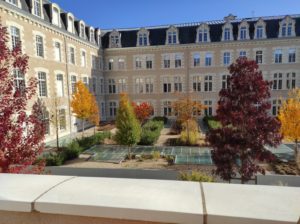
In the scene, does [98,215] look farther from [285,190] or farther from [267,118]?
[267,118]

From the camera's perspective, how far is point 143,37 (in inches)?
1200

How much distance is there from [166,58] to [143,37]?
4.18 m

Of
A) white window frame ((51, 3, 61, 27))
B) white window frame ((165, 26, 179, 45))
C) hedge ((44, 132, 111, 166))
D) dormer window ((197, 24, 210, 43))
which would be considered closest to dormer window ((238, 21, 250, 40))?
dormer window ((197, 24, 210, 43))

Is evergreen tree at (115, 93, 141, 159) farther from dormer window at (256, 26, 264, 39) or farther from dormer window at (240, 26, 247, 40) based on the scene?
dormer window at (256, 26, 264, 39)

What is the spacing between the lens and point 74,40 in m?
24.2

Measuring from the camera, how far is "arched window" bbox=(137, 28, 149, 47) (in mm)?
30297

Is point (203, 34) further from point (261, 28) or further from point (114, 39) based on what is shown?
point (114, 39)

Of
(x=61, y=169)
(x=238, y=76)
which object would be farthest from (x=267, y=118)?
(x=61, y=169)

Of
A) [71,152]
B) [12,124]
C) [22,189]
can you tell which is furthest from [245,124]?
[71,152]

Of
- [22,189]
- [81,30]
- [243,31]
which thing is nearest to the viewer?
[22,189]

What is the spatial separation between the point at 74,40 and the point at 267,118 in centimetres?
2138

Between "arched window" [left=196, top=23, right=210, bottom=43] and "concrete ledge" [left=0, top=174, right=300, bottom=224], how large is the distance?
96.9 feet

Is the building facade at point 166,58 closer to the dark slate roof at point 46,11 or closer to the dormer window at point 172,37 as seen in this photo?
the dormer window at point 172,37

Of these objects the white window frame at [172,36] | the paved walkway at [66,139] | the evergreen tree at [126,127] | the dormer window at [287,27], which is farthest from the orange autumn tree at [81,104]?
the dormer window at [287,27]
